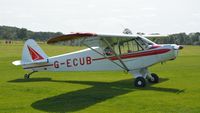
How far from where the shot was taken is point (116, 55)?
50.1 feet

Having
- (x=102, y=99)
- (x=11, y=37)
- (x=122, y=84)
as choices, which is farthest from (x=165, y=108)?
(x=11, y=37)

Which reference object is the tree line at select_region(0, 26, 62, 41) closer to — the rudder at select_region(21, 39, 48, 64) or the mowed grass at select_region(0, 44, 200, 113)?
the rudder at select_region(21, 39, 48, 64)

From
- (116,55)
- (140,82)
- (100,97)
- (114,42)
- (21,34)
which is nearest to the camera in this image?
(100,97)

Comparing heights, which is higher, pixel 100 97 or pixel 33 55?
pixel 33 55

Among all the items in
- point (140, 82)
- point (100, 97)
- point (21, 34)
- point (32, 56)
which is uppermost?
point (21, 34)

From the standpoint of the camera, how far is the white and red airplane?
1432 centimetres

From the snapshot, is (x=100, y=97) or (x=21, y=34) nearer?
(x=100, y=97)

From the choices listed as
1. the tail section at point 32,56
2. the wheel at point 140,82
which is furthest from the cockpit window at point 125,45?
the tail section at point 32,56

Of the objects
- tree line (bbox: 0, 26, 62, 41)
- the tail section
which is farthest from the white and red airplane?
tree line (bbox: 0, 26, 62, 41)

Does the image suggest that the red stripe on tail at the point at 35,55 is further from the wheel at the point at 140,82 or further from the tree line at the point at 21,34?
the tree line at the point at 21,34

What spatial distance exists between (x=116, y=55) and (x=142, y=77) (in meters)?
1.56

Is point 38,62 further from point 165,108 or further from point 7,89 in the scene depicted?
point 165,108

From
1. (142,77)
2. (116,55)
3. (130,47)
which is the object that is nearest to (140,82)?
(142,77)

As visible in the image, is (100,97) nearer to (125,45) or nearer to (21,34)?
(125,45)
